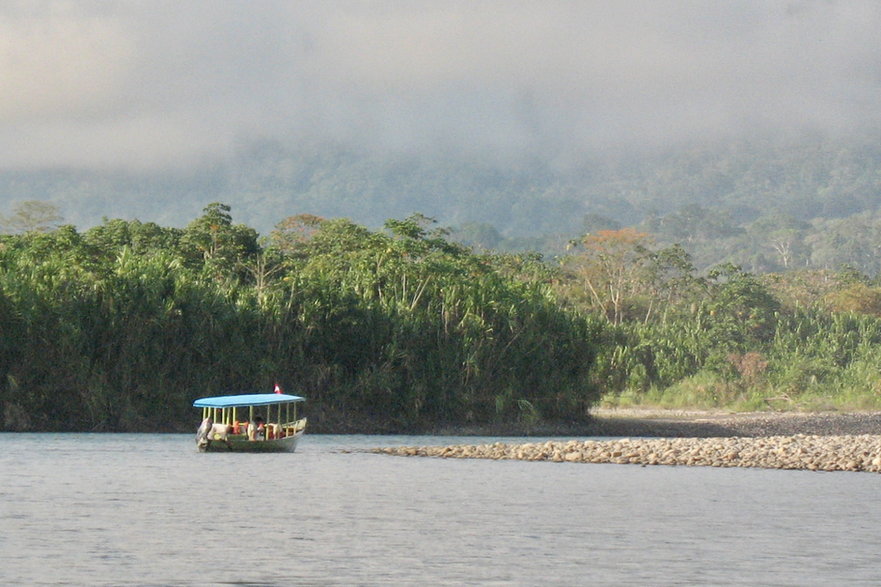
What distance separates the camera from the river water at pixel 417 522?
1463cm

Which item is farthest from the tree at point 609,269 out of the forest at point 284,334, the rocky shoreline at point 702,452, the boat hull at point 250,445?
the boat hull at point 250,445

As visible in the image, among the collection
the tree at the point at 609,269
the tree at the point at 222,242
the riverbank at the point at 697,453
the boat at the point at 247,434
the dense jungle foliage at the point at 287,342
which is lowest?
the riverbank at the point at 697,453

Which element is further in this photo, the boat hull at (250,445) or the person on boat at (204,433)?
the boat hull at (250,445)

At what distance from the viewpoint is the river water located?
14633mm

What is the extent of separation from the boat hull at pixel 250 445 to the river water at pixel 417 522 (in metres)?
1.24

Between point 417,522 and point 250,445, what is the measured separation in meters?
14.3

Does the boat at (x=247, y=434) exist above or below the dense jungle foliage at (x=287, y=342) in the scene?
below

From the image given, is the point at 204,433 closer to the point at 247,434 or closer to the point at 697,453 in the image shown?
the point at 247,434

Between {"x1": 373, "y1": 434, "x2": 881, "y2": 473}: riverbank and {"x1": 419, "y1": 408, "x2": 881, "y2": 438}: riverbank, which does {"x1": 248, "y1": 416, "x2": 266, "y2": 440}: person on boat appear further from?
{"x1": 419, "y1": 408, "x2": 881, "y2": 438}: riverbank

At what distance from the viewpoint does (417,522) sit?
19594mm

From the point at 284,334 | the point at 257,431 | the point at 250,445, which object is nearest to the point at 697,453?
the point at 257,431

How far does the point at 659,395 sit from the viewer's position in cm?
5947

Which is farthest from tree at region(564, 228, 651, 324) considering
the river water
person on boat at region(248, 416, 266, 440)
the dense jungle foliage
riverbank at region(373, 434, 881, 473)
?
the river water

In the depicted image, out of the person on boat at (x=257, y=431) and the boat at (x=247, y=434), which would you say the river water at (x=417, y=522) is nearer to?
the boat at (x=247, y=434)
